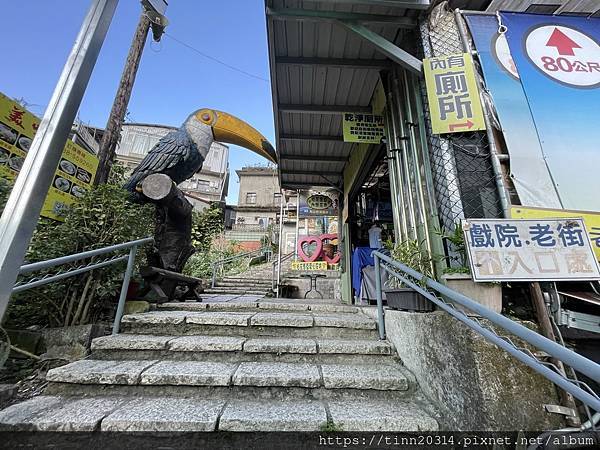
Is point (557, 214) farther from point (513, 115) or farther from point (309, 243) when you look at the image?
point (309, 243)

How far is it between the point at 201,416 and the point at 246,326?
3.03 feet

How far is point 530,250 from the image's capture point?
137 cm

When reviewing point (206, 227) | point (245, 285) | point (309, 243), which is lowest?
point (245, 285)

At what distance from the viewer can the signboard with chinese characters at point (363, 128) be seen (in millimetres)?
3299

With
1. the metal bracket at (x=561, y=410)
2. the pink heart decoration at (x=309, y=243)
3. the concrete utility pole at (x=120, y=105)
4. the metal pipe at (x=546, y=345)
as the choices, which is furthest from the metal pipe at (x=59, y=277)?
the pink heart decoration at (x=309, y=243)

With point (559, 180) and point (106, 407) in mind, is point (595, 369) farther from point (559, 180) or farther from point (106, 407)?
point (106, 407)

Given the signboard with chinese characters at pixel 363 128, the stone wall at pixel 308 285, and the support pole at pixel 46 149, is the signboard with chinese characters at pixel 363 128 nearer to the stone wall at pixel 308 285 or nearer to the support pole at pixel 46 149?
the support pole at pixel 46 149

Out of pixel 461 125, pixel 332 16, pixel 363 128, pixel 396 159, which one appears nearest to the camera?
pixel 461 125

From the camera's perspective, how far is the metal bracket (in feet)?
3.59

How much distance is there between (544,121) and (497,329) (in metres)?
1.88

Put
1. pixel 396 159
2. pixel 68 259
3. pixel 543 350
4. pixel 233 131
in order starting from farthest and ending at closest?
1. pixel 233 131
2. pixel 396 159
3. pixel 68 259
4. pixel 543 350

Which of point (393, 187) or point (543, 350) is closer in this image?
point (543, 350)

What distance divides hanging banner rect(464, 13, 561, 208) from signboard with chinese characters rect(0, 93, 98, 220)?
155 inches

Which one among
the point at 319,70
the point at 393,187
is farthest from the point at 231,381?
the point at 319,70
